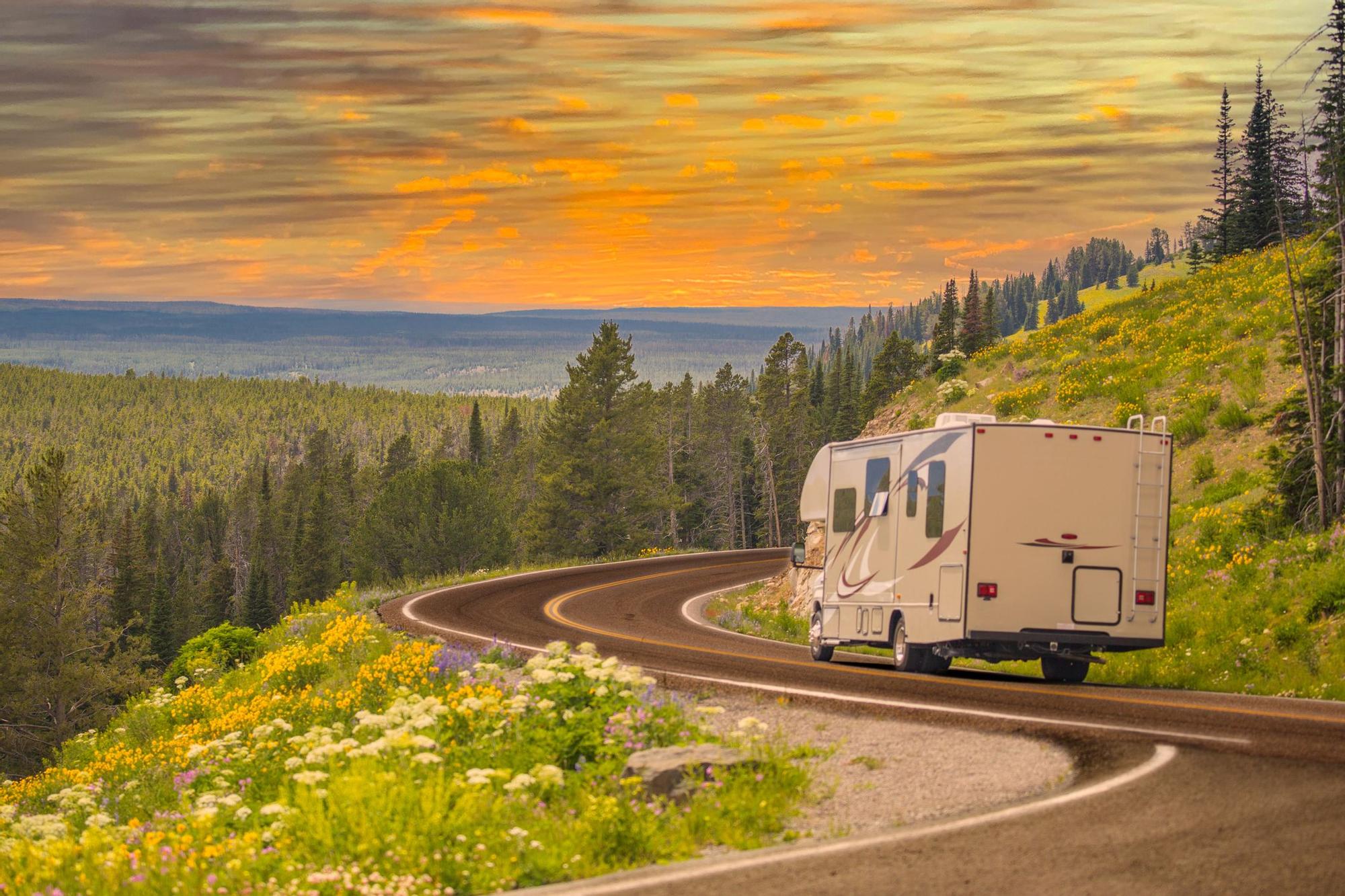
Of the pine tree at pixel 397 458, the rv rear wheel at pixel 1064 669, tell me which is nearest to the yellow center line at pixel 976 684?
the rv rear wheel at pixel 1064 669

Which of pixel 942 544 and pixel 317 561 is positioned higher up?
pixel 942 544

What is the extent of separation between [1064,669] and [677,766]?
9.52 meters

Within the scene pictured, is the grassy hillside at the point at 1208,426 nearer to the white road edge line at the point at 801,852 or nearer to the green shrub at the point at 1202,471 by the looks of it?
the green shrub at the point at 1202,471

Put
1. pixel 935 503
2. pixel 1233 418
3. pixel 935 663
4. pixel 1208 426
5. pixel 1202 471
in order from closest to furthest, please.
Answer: pixel 935 503 → pixel 935 663 → pixel 1202 471 → pixel 1233 418 → pixel 1208 426

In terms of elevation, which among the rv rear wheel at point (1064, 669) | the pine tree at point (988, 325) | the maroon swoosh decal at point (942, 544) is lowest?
the rv rear wheel at point (1064, 669)

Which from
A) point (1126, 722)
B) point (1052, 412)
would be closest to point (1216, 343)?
point (1052, 412)

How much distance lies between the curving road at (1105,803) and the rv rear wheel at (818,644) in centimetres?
108

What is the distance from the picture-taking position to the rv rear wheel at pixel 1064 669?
16.6 m

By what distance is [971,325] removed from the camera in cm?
9325

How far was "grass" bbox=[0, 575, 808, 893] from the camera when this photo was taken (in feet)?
23.5

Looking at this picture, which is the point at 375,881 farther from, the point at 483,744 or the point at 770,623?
the point at 770,623

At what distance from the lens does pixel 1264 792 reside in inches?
320

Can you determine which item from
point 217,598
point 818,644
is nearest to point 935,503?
point 818,644

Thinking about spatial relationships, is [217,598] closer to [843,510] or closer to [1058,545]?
[843,510]
